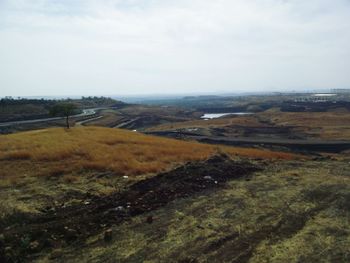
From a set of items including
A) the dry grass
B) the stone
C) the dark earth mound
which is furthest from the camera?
the dry grass

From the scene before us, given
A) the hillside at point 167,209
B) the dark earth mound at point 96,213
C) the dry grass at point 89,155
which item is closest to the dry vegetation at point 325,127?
the dry grass at point 89,155

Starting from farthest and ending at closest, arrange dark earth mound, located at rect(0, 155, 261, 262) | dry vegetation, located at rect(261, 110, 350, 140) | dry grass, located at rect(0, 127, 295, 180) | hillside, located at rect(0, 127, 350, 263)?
dry vegetation, located at rect(261, 110, 350, 140), dry grass, located at rect(0, 127, 295, 180), dark earth mound, located at rect(0, 155, 261, 262), hillside, located at rect(0, 127, 350, 263)

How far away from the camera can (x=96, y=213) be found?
63.4 ft

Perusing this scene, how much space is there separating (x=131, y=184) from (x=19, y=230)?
9148mm

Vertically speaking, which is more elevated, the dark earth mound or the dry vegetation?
the dark earth mound

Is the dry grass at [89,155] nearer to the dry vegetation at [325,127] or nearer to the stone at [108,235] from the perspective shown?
the stone at [108,235]

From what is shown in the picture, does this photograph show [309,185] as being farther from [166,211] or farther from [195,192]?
[166,211]

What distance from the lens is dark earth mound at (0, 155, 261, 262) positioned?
15789 millimetres

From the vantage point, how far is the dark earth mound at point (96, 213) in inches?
622

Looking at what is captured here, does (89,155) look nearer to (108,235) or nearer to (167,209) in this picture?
(167,209)

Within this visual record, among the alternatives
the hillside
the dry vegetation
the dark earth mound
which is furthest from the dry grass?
the dry vegetation

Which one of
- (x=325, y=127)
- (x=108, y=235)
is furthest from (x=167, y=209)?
(x=325, y=127)

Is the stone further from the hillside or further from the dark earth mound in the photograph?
the dark earth mound

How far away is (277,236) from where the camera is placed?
51.3 feet
